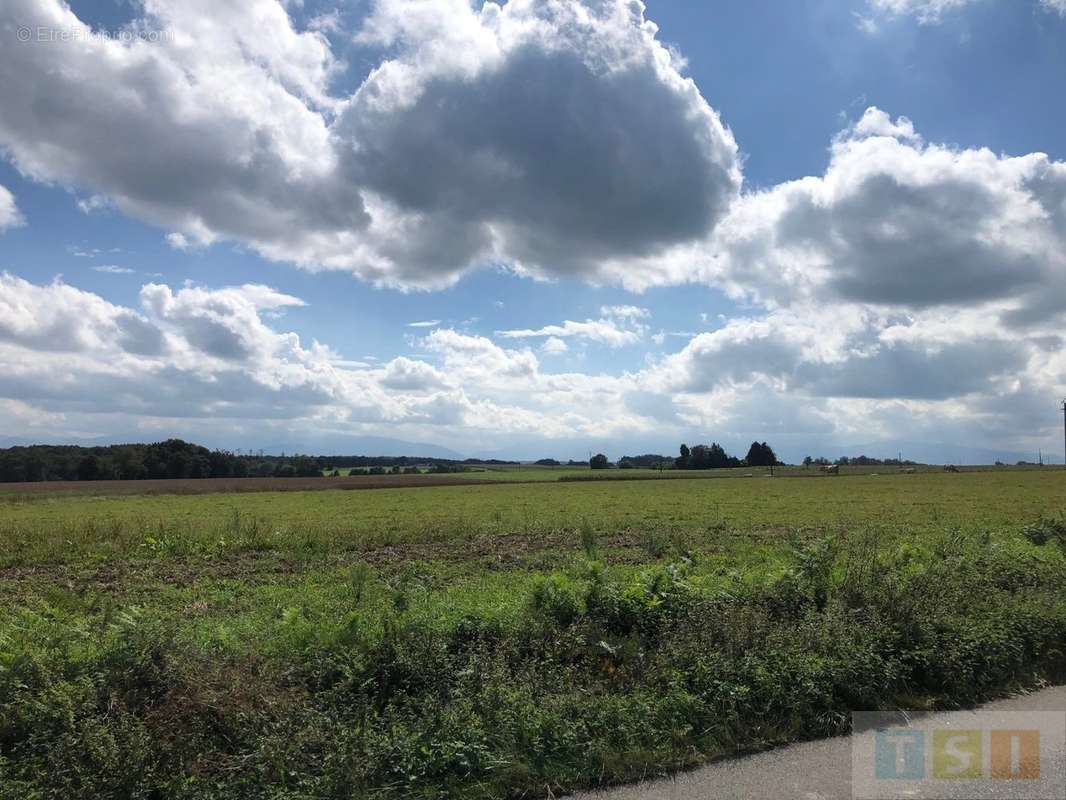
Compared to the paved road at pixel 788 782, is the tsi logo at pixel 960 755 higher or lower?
higher

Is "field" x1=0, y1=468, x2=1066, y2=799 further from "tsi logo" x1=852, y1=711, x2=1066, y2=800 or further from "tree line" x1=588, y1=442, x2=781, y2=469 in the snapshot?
"tree line" x1=588, y1=442, x2=781, y2=469

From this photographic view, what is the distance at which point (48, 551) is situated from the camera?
17.7m

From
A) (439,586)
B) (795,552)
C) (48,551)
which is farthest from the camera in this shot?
(48,551)

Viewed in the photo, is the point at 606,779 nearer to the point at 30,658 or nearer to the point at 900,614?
the point at 900,614

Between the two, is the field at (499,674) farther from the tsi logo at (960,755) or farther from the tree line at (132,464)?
the tree line at (132,464)

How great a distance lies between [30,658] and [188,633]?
1941 millimetres

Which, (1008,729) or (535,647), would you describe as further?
(535,647)

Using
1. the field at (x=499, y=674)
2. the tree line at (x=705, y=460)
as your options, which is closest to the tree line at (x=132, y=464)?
the tree line at (x=705, y=460)

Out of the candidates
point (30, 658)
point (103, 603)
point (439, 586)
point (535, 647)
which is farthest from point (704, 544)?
point (30, 658)

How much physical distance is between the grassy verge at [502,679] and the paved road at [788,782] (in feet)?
0.67

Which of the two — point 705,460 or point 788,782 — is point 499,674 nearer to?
point 788,782

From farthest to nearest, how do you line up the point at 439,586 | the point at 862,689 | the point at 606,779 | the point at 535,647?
1. the point at 439,586
2. the point at 535,647
3. the point at 862,689
4. the point at 606,779

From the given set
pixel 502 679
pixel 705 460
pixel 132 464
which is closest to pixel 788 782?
pixel 502 679

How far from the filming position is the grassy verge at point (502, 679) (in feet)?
16.0
